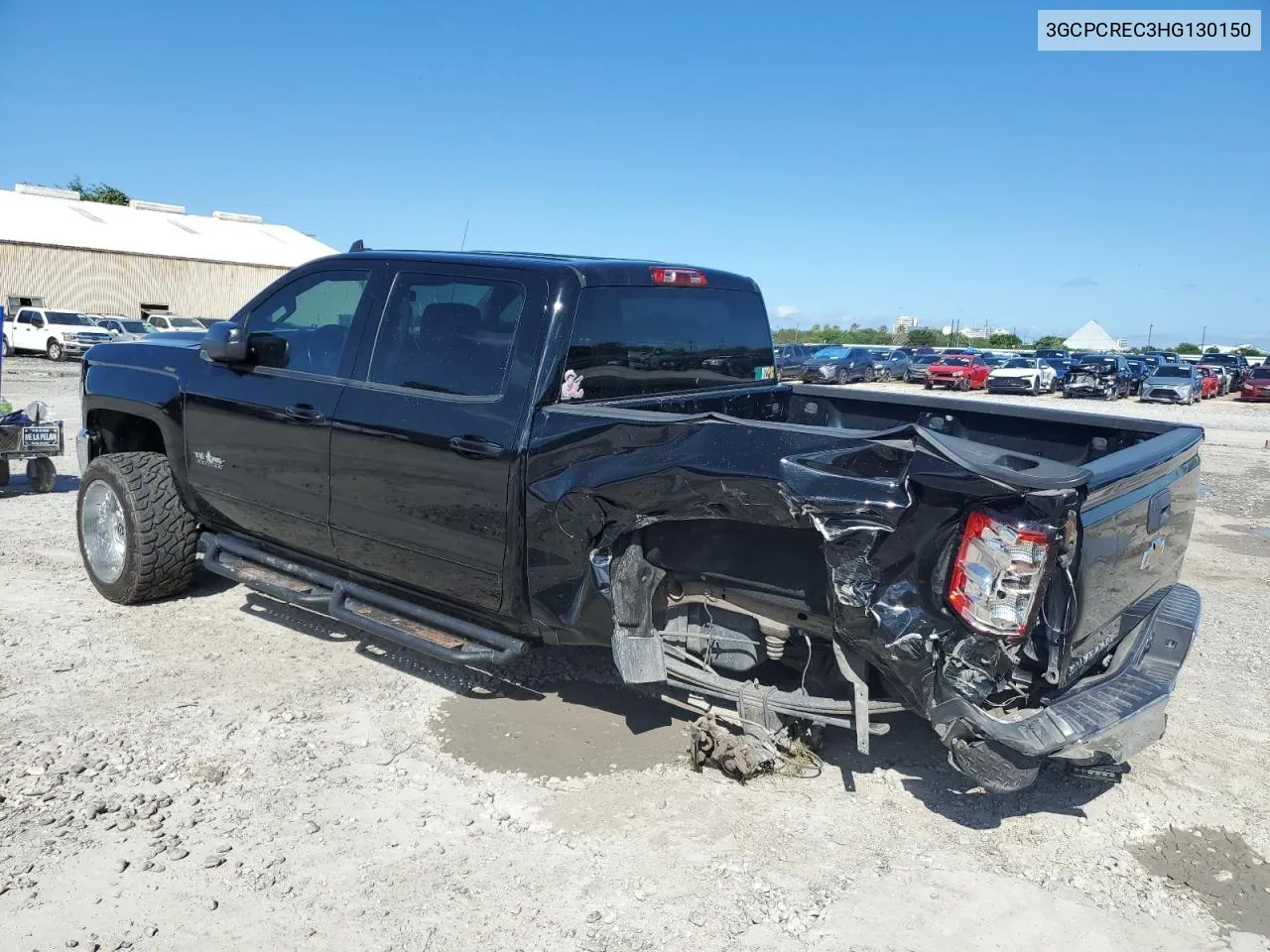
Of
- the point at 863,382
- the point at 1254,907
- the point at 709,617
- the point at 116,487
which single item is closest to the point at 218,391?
the point at 116,487

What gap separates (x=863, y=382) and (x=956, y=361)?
3841 mm

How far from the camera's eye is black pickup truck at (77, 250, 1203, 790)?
10.2 feet

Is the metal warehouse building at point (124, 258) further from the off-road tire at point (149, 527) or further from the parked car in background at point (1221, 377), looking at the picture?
the parked car in background at point (1221, 377)

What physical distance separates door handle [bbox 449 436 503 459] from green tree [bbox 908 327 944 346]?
7902cm

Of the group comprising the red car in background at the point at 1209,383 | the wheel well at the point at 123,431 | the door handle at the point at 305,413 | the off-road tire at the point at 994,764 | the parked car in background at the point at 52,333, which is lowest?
the red car in background at the point at 1209,383

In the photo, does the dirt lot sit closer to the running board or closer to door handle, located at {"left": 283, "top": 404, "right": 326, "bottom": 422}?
the running board

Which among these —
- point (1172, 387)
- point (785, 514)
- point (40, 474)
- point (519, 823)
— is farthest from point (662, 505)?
point (1172, 387)

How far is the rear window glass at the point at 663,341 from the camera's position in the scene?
4086 millimetres

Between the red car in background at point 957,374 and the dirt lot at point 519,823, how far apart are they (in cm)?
3416

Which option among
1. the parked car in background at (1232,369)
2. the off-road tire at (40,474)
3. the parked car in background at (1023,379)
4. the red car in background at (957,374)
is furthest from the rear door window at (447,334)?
the parked car in background at (1232,369)

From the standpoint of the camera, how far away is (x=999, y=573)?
2971mm

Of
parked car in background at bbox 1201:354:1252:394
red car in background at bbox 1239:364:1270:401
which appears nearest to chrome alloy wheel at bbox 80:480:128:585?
red car in background at bbox 1239:364:1270:401

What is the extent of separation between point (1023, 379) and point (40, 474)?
1362 inches

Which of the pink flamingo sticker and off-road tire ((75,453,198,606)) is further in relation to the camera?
off-road tire ((75,453,198,606))
